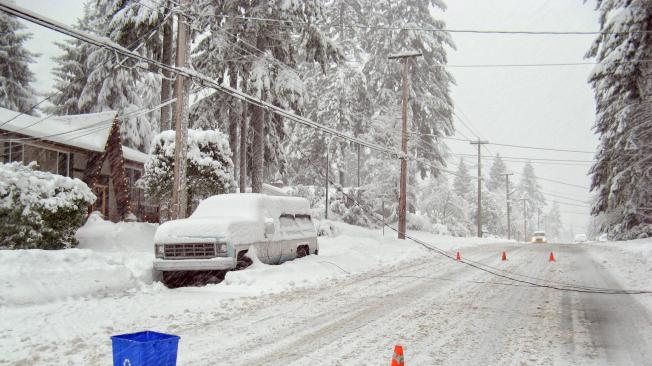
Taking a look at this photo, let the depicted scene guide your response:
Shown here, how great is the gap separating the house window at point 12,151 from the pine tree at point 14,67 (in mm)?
13267

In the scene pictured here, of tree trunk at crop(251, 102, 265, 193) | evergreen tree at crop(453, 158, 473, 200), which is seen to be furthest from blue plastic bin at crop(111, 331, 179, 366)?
evergreen tree at crop(453, 158, 473, 200)

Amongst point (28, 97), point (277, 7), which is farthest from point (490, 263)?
point (28, 97)

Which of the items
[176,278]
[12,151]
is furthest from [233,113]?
[176,278]

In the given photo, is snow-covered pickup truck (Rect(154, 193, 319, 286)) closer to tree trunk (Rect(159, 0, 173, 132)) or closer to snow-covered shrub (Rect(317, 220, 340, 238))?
snow-covered shrub (Rect(317, 220, 340, 238))

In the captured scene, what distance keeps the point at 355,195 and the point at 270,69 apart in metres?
12.8

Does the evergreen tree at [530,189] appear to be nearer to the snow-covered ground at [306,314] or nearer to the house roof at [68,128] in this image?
the house roof at [68,128]

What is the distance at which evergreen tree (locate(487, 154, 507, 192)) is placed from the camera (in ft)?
279

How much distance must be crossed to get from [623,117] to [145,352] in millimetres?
22625

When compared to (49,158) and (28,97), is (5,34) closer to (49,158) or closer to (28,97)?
(28,97)

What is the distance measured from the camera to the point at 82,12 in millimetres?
37094

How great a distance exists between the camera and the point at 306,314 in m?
7.95

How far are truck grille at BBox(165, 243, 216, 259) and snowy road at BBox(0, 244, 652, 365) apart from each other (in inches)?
32.7

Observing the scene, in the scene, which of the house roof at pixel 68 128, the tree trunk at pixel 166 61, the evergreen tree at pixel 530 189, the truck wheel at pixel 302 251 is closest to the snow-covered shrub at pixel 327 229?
the tree trunk at pixel 166 61

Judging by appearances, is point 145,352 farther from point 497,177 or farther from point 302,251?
point 497,177
